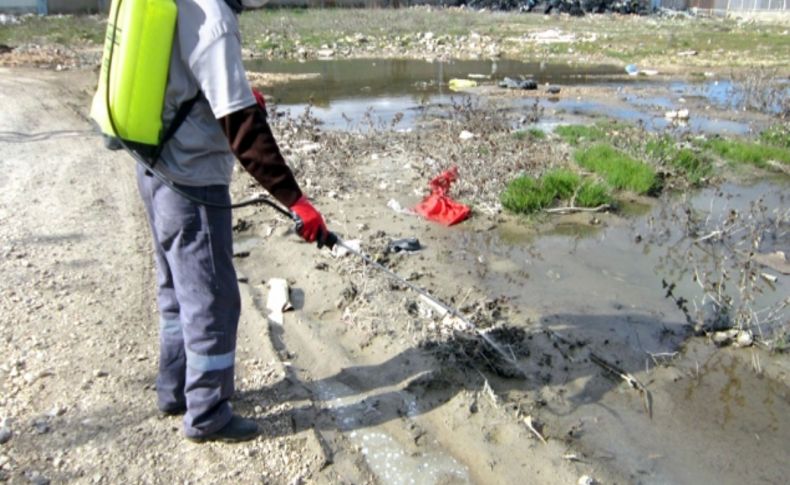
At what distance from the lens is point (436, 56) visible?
18625 mm

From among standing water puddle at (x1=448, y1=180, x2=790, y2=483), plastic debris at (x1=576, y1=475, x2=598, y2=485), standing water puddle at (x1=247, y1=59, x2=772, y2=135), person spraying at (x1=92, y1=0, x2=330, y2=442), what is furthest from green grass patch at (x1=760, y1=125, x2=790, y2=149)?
person spraying at (x1=92, y1=0, x2=330, y2=442)

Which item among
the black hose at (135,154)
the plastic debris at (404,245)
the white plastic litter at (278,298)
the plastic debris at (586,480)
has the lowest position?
the plastic debris at (586,480)

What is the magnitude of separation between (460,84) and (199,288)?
37.5 ft

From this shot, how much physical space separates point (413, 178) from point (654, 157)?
8.34 ft

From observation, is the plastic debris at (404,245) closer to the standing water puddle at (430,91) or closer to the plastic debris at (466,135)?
the plastic debris at (466,135)

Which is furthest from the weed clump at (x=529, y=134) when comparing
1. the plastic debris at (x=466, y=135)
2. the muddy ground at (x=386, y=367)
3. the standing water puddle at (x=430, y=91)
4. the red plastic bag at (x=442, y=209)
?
the muddy ground at (x=386, y=367)

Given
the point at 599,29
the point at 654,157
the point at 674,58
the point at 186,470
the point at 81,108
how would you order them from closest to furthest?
the point at 186,470
the point at 654,157
the point at 81,108
the point at 674,58
the point at 599,29

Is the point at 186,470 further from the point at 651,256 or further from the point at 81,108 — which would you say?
the point at 81,108

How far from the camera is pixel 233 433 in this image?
271cm

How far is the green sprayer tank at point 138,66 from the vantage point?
2189 millimetres

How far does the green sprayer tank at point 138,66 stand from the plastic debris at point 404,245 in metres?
2.57

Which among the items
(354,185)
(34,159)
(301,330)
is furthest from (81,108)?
(301,330)

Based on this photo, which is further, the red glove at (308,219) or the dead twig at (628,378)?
the dead twig at (628,378)

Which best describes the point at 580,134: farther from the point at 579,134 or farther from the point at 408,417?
the point at 408,417
